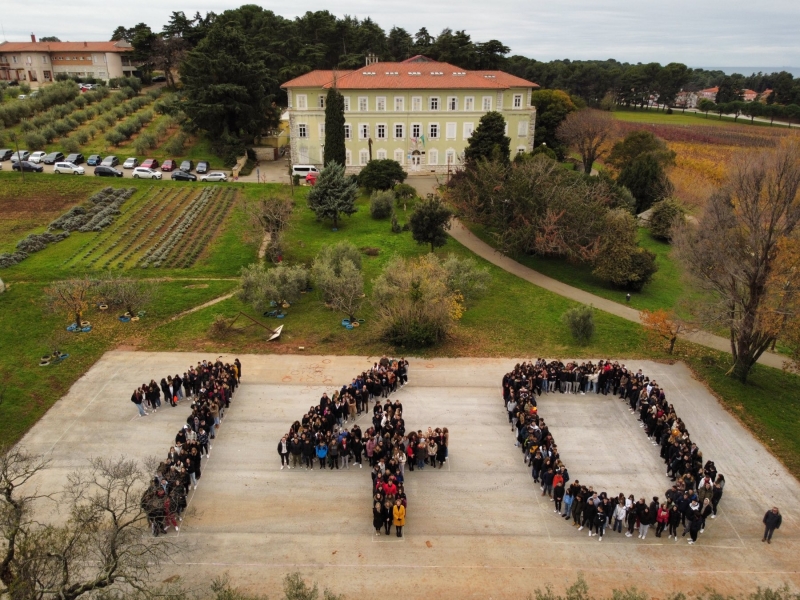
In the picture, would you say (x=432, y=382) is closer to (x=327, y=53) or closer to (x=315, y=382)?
(x=315, y=382)

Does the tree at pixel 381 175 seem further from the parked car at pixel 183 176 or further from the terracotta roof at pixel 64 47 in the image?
the terracotta roof at pixel 64 47

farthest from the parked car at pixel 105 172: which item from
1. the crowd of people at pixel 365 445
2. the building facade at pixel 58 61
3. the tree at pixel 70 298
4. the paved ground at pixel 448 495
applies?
the building facade at pixel 58 61

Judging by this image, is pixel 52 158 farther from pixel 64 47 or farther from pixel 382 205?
pixel 64 47

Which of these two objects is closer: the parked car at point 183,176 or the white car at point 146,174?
the white car at point 146,174

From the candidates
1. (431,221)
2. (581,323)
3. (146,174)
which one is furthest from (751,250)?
(146,174)

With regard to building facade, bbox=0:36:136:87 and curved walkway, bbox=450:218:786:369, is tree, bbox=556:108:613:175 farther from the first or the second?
building facade, bbox=0:36:136:87

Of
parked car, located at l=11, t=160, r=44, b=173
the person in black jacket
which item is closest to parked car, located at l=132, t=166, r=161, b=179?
parked car, located at l=11, t=160, r=44, b=173
